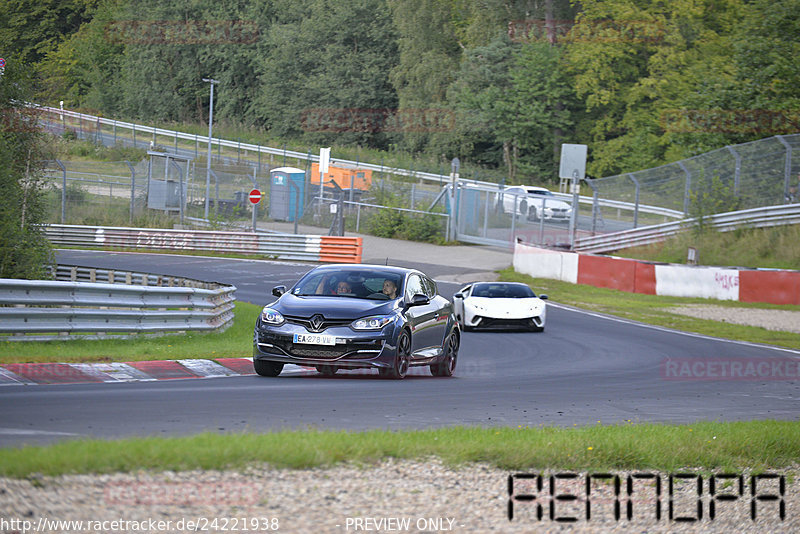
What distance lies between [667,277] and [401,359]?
18.0 metres

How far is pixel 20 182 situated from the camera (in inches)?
814

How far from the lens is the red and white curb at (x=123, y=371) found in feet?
37.6

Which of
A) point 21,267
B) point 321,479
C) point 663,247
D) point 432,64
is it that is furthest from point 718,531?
point 432,64

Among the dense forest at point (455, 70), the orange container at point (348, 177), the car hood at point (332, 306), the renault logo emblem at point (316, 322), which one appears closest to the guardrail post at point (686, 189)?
the dense forest at point (455, 70)

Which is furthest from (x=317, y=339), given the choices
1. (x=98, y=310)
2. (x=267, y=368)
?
(x=98, y=310)

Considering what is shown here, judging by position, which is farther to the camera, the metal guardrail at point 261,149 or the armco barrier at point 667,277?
the metal guardrail at point 261,149

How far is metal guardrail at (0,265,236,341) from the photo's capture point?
44.7 feet

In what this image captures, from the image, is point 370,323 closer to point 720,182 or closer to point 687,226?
point 720,182

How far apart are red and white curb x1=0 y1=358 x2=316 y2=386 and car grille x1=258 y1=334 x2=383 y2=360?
103 centimetres

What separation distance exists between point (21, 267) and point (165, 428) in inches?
463

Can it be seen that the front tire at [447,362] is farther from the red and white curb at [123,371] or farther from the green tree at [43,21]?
the green tree at [43,21]

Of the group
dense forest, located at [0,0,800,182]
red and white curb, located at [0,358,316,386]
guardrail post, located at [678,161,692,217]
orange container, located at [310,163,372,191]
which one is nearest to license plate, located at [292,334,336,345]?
red and white curb, located at [0,358,316,386]

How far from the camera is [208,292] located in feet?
56.4

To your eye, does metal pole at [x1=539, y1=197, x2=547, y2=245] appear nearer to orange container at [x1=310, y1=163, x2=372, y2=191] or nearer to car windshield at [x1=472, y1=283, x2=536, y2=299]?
orange container at [x1=310, y1=163, x2=372, y2=191]
